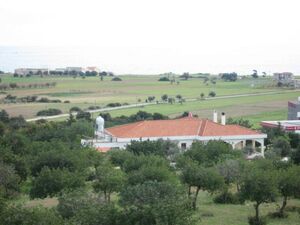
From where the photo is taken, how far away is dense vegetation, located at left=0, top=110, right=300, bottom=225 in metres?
21.2

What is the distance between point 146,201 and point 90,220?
222 cm

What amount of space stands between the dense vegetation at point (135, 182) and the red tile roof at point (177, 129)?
3737mm

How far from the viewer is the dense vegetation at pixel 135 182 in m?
21.2

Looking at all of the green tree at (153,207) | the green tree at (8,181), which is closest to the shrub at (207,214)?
the green tree at (153,207)

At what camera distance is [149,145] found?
49219mm

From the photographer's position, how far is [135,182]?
30703 mm

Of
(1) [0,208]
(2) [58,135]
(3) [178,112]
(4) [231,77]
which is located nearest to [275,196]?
(1) [0,208]

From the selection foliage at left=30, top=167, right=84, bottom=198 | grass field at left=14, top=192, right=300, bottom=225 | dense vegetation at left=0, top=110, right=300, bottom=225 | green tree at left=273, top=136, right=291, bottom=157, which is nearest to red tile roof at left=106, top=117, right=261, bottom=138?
green tree at left=273, top=136, right=291, bottom=157

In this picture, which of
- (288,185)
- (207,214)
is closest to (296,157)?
(288,185)

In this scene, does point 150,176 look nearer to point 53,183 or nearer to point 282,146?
point 53,183

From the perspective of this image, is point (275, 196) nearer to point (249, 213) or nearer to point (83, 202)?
point (249, 213)

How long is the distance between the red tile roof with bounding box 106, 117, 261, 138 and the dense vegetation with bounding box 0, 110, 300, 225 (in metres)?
3.74

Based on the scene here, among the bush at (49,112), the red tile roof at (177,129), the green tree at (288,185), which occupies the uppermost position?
the green tree at (288,185)

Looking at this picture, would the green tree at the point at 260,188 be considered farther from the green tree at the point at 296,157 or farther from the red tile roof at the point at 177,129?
the red tile roof at the point at 177,129
